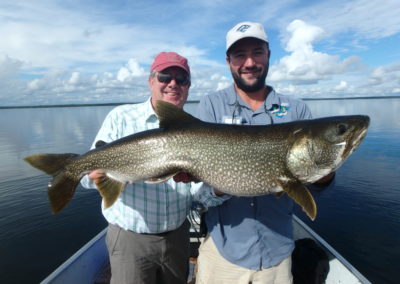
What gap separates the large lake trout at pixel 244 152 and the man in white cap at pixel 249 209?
38cm

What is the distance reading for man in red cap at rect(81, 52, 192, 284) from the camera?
3977 mm

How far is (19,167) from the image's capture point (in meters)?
21.1

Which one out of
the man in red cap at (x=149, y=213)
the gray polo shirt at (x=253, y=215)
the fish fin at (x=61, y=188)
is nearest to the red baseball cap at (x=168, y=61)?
the man in red cap at (x=149, y=213)

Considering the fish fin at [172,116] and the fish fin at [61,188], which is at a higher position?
the fish fin at [172,116]

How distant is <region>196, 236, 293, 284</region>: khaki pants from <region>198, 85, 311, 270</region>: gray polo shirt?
0.32ft

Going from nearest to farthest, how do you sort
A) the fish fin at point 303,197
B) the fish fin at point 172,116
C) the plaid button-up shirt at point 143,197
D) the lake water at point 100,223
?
the fish fin at point 303,197, the fish fin at point 172,116, the plaid button-up shirt at point 143,197, the lake water at point 100,223

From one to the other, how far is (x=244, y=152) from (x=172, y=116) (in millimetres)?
991

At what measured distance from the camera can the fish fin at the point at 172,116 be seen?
131 inches

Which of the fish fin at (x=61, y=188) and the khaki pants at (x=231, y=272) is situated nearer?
the khaki pants at (x=231, y=272)

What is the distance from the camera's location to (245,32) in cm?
367

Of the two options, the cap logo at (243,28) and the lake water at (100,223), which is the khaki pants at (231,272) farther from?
the lake water at (100,223)

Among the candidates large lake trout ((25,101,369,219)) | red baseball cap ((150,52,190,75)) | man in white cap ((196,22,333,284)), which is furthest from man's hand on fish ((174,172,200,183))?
red baseball cap ((150,52,190,75))

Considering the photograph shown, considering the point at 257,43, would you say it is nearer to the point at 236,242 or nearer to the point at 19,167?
the point at 236,242

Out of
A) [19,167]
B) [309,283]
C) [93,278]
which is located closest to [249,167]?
[309,283]
